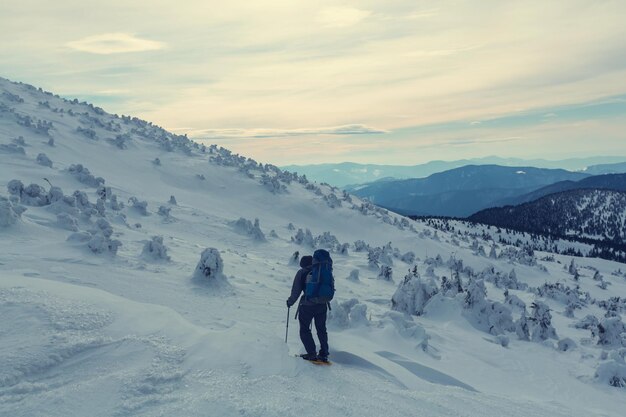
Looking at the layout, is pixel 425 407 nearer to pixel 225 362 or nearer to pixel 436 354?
pixel 225 362

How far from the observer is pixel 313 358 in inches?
316

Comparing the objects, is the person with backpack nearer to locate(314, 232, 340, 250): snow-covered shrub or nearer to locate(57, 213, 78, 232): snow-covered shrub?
locate(57, 213, 78, 232): snow-covered shrub

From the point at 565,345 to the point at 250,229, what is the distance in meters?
16.9

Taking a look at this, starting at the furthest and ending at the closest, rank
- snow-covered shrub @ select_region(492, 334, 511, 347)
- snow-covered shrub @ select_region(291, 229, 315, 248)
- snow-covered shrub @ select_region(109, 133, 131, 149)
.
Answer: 1. snow-covered shrub @ select_region(109, 133, 131, 149)
2. snow-covered shrub @ select_region(291, 229, 315, 248)
3. snow-covered shrub @ select_region(492, 334, 511, 347)

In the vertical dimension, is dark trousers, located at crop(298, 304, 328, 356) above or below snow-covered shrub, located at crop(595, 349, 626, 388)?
above

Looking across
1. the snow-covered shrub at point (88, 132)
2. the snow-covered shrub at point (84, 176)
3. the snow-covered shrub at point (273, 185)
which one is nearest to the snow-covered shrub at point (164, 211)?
the snow-covered shrub at point (84, 176)

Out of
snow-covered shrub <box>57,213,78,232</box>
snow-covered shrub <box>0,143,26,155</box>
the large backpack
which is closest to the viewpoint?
the large backpack

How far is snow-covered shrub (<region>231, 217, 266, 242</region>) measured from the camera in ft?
84.8

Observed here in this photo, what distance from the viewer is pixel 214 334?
8.14 meters

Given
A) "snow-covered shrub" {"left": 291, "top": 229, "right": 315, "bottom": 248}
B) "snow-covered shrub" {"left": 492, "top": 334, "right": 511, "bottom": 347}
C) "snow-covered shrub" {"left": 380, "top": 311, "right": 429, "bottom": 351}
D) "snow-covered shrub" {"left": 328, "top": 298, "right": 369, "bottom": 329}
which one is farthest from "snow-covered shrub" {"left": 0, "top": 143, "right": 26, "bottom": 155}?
"snow-covered shrub" {"left": 492, "top": 334, "right": 511, "bottom": 347}

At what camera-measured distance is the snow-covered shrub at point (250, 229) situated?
1018 inches

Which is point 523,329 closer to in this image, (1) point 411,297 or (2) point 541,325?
(2) point 541,325

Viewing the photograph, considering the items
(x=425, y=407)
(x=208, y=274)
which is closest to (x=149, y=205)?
(x=208, y=274)

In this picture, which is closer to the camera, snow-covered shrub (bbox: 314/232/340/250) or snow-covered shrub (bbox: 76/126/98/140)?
snow-covered shrub (bbox: 314/232/340/250)
